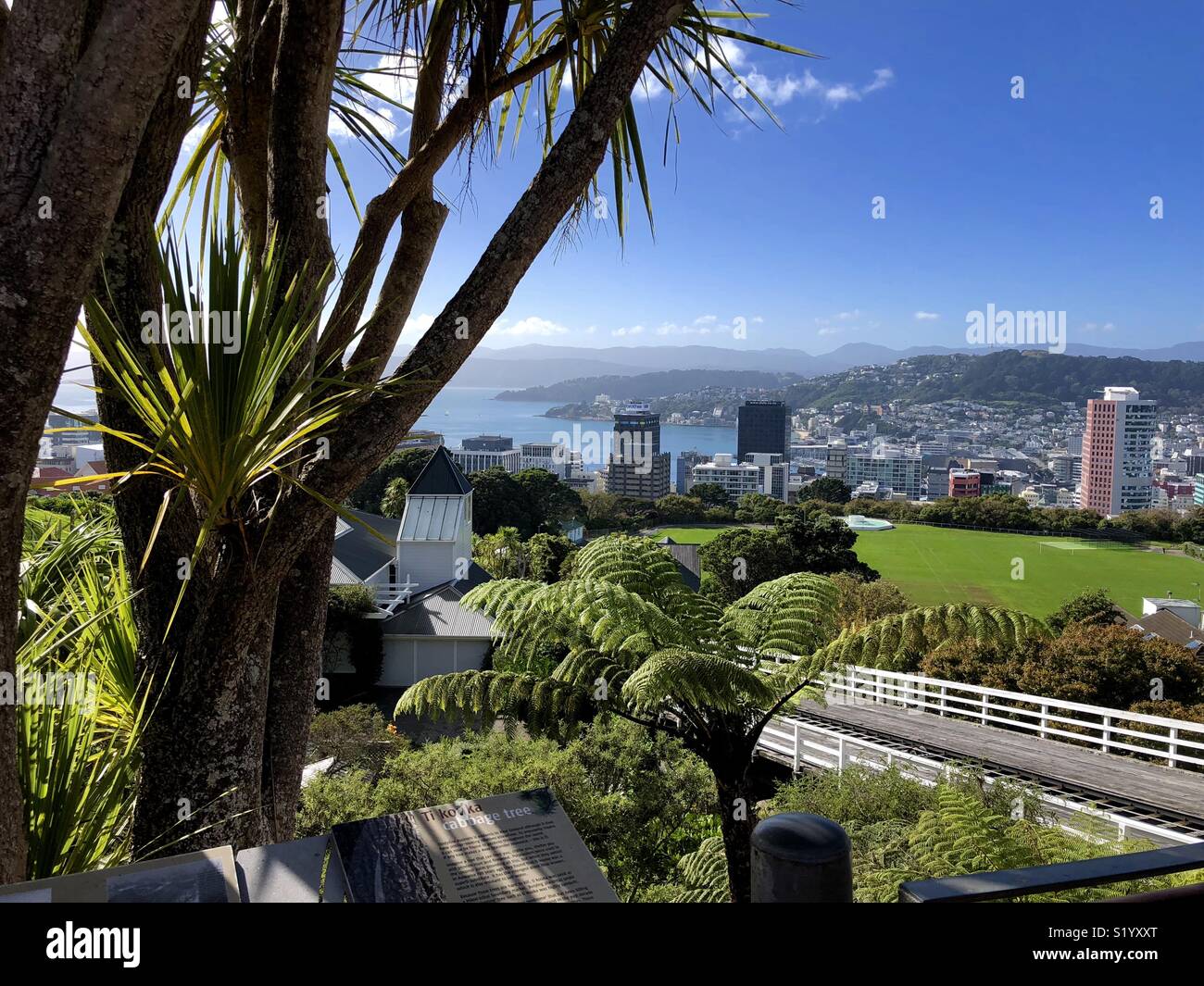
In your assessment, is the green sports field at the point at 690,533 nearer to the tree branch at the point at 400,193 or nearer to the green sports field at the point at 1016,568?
the green sports field at the point at 1016,568

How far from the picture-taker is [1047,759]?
7.02 m

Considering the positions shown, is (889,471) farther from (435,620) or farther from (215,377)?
(215,377)

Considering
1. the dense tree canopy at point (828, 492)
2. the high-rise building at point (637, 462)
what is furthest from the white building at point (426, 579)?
the dense tree canopy at point (828, 492)

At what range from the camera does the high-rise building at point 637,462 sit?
4916 centimetres

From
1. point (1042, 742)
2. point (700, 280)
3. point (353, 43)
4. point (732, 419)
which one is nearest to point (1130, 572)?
point (1042, 742)

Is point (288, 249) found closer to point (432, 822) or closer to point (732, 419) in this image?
point (432, 822)

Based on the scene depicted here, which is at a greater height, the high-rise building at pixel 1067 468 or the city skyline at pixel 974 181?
the city skyline at pixel 974 181

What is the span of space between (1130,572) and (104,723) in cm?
4065

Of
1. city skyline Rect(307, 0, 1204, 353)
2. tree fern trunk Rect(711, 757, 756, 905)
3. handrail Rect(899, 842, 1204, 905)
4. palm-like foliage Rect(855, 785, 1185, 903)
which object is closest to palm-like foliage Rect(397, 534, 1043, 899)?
tree fern trunk Rect(711, 757, 756, 905)

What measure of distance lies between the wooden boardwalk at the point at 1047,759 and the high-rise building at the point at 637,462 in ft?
117

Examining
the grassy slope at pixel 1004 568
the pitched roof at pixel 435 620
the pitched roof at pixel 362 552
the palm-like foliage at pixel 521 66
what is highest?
the palm-like foliage at pixel 521 66

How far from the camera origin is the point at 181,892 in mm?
759

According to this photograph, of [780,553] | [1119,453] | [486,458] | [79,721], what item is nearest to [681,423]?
[486,458]

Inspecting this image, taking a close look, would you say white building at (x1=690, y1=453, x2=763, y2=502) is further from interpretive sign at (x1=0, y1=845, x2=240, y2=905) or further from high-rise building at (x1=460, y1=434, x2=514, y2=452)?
interpretive sign at (x1=0, y1=845, x2=240, y2=905)
